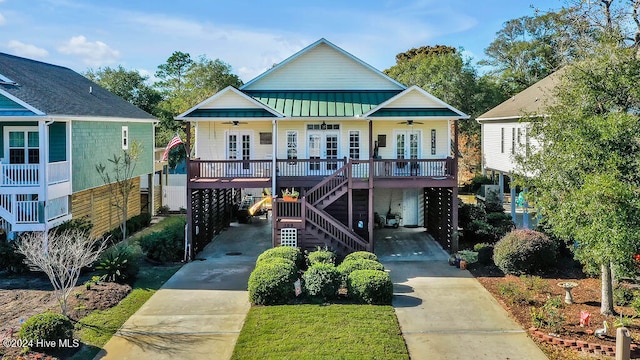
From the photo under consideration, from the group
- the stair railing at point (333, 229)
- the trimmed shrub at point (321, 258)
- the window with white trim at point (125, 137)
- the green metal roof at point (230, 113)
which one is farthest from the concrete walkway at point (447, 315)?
the window with white trim at point (125, 137)

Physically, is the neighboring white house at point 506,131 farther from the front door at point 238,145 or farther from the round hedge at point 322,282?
the round hedge at point 322,282

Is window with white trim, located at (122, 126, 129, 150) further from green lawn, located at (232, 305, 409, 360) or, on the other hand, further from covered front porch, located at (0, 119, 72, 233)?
green lawn, located at (232, 305, 409, 360)

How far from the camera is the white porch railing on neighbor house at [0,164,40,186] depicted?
54.4 feet

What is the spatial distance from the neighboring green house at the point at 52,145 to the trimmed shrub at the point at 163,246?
3275 millimetres

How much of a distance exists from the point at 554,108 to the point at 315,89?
12270 millimetres

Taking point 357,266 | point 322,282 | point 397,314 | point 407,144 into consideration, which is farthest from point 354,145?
point 397,314

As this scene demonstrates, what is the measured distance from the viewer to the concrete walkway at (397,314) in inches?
416

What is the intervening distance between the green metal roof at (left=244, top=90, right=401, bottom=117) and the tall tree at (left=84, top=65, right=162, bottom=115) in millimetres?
26147

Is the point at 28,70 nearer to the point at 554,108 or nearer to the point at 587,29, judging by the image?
the point at 554,108

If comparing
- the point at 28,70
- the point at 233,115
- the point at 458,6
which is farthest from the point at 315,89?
the point at 28,70

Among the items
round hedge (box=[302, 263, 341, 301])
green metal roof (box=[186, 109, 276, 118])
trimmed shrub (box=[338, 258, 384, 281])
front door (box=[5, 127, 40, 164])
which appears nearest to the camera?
round hedge (box=[302, 263, 341, 301])

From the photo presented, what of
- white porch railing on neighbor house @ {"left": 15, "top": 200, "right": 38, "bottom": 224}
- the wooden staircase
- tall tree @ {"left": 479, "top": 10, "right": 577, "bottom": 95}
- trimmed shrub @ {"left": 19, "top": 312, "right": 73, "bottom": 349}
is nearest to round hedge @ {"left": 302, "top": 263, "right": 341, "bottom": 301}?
the wooden staircase

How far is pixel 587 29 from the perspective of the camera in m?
18.5

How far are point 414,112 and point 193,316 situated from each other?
11.9 metres
